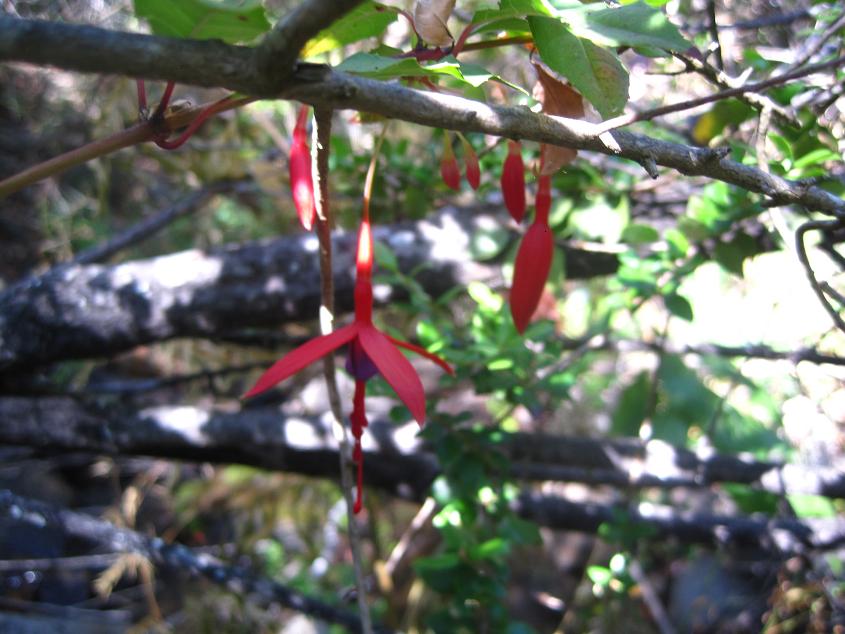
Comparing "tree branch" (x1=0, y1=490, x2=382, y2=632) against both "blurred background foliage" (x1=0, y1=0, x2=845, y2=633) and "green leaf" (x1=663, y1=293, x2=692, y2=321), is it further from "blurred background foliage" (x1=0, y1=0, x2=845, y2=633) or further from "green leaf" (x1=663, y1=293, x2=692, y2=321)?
"green leaf" (x1=663, y1=293, x2=692, y2=321)

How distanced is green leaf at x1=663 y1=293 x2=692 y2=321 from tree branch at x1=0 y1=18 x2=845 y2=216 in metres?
0.38

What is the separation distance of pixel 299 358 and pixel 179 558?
0.87m

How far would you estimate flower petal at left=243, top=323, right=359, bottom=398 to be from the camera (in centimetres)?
43

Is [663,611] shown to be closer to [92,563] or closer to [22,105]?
[92,563]

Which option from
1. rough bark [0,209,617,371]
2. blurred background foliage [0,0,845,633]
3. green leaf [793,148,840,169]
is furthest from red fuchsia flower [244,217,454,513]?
rough bark [0,209,617,371]

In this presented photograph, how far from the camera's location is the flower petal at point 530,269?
21.5 inches

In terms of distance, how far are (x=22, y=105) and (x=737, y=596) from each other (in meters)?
2.31

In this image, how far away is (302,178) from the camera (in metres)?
0.52

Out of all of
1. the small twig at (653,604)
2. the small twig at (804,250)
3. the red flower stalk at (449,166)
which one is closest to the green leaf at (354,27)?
the red flower stalk at (449,166)

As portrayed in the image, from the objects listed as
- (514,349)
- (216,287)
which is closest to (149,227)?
(216,287)

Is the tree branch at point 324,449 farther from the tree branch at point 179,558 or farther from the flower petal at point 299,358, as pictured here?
the flower petal at point 299,358

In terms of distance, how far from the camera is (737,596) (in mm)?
1418

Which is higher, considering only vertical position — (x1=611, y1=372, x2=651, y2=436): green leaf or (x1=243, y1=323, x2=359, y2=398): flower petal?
(x1=243, y1=323, x2=359, y2=398): flower petal

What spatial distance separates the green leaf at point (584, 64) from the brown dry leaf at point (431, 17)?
61 mm
